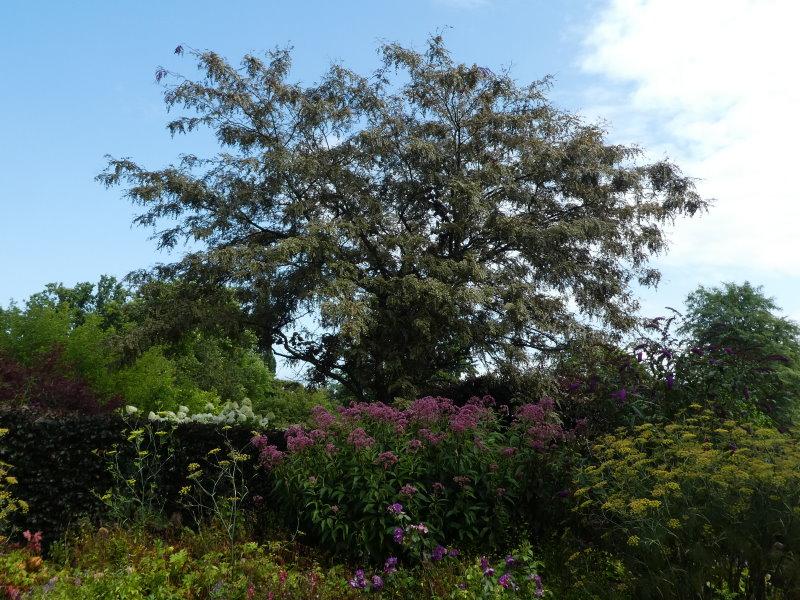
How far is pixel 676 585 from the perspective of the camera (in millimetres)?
4285

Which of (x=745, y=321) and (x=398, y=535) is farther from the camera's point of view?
(x=745, y=321)

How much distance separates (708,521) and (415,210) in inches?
513

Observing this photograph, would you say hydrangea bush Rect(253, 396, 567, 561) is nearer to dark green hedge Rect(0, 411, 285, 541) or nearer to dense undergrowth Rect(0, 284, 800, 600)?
dense undergrowth Rect(0, 284, 800, 600)

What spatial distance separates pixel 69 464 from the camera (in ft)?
28.6

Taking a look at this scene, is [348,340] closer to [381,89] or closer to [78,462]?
[381,89]

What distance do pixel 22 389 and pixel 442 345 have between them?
864 centimetres

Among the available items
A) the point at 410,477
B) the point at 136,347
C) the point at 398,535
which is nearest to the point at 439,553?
the point at 398,535

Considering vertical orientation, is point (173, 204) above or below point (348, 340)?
above

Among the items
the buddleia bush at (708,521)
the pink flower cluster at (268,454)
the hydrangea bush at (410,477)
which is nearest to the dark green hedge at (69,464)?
the pink flower cluster at (268,454)

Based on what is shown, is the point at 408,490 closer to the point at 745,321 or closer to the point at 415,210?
the point at 415,210

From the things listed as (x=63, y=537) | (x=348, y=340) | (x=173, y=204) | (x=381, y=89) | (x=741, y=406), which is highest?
(x=381, y=89)

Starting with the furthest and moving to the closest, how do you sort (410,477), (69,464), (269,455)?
(69,464), (269,455), (410,477)

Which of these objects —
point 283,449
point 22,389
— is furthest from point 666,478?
point 22,389

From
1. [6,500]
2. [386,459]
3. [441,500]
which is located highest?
[386,459]
